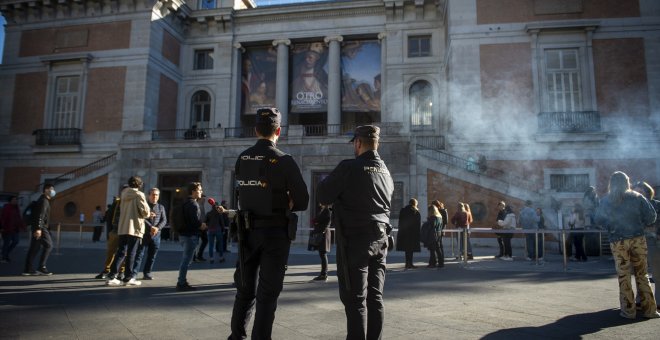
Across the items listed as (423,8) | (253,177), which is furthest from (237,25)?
(253,177)

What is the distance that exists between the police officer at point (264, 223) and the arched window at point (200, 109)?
2557 cm

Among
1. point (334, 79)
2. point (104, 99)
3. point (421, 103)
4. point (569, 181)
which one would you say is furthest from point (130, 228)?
point (104, 99)

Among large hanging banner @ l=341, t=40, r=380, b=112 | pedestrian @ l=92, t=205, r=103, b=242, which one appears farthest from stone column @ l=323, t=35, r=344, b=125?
pedestrian @ l=92, t=205, r=103, b=242

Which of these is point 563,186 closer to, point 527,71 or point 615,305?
point 527,71

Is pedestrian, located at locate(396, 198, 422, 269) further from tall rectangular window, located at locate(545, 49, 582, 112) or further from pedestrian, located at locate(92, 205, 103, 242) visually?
pedestrian, located at locate(92, 205, 103, 242)

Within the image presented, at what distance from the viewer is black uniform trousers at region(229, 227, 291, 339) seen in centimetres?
319

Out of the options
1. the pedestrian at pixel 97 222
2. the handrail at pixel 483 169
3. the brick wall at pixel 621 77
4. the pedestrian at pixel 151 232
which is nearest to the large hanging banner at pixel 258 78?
the pedestrian at pixel 97 222

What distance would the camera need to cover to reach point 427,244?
10.1 metres

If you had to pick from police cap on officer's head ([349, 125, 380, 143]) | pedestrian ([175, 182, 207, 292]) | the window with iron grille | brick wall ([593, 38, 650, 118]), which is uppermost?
brick wall ([593, 38, 650, 118])

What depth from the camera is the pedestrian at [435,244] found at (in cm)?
1006

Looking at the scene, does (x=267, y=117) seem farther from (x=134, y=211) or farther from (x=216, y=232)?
(x=216, y=232)

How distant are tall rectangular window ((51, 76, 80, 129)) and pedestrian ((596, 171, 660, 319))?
90.2ft

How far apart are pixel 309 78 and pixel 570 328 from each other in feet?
77.0

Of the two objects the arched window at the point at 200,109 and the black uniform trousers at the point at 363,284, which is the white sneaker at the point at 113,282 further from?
the arched window at the point at 200,109
